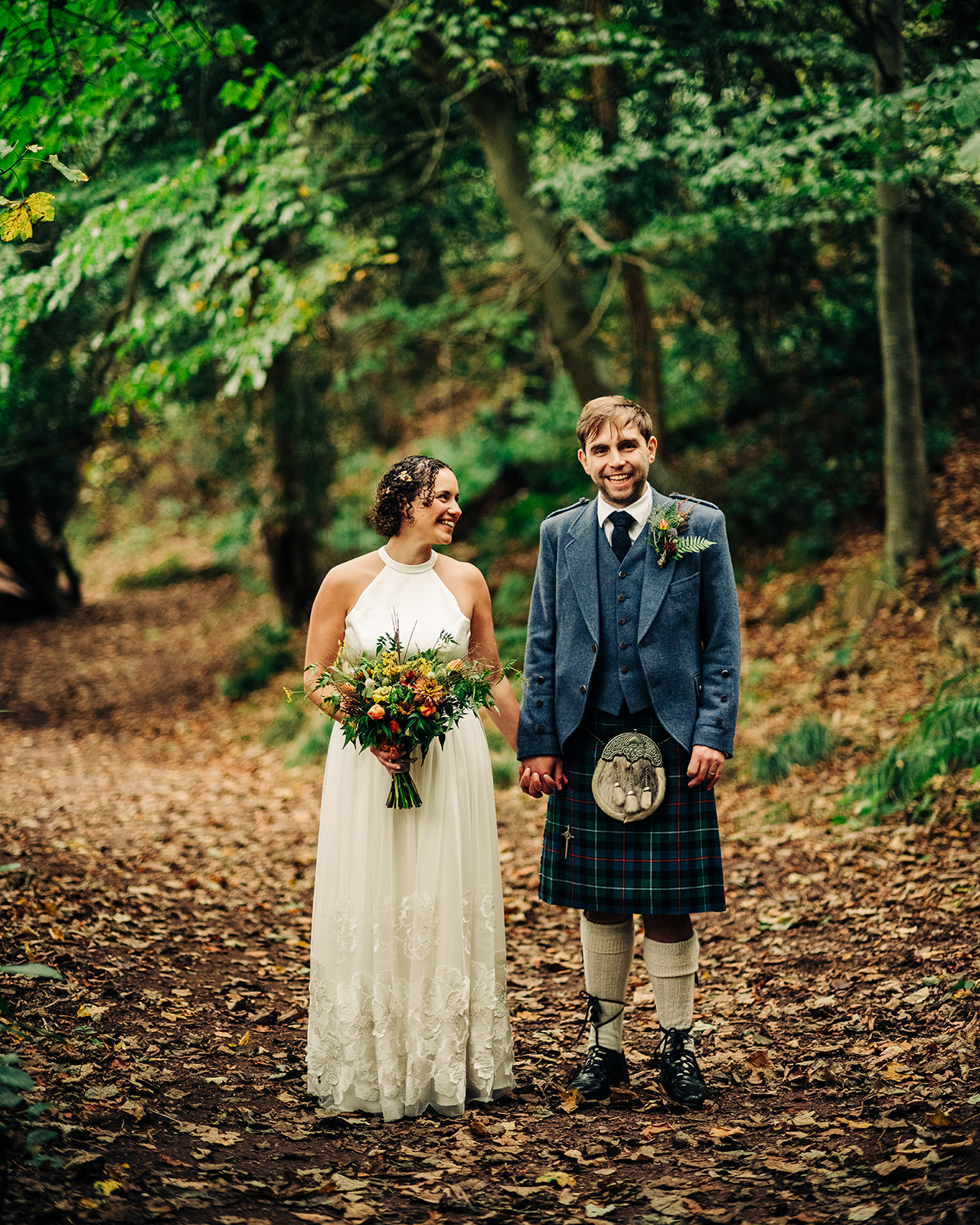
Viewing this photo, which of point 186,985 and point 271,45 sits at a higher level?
point 271,45

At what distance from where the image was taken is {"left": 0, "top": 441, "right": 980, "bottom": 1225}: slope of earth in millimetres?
2732

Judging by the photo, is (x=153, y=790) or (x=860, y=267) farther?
(x=860, y=267)

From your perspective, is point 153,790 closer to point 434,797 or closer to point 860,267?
point 434,797

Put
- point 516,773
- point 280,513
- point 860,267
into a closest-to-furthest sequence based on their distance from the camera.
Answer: point 516,773
point 860,267
point 280,513

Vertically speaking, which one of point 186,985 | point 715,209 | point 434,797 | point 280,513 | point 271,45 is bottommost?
point 186,985

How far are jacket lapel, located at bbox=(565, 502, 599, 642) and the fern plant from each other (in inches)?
117

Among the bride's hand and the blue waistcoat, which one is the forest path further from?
the blue waistcoat

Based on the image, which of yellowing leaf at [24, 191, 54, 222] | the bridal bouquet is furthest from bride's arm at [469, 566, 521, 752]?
yellowing leaf at [24, 191, 54, 222]

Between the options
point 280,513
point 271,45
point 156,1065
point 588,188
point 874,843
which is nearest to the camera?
point 156,1065

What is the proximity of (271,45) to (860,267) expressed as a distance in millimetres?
5948

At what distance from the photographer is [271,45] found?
911cm

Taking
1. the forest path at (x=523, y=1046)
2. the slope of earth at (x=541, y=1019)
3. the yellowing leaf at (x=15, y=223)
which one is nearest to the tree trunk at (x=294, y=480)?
the slope of earth at (x=541, y=1019)

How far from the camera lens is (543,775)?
3.37 metres

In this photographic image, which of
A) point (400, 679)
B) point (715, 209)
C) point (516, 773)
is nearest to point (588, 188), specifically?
point (715, 209)
